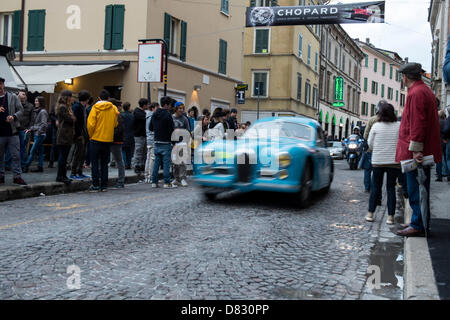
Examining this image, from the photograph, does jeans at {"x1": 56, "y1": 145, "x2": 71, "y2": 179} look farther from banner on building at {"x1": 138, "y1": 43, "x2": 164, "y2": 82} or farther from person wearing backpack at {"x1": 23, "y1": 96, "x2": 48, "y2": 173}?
banner on building at {"x1": 138, "y1": 43, "x2": 164, "y2": 82}

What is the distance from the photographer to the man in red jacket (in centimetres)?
535

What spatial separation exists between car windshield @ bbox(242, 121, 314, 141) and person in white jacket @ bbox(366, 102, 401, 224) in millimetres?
1962

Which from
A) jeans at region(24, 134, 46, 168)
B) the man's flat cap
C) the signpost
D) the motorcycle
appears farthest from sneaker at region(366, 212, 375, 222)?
the motorcycle

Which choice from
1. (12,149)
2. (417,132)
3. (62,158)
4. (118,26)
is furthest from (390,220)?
(118,26)

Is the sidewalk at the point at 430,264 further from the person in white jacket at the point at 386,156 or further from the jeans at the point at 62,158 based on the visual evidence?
the jeans at the point at 62,158

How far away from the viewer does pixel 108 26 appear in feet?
63.5

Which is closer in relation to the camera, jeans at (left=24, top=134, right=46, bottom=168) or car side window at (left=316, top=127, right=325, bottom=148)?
car side window at (left=316, top=127, right=325, bottom=148)

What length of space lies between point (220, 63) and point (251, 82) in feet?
40.2

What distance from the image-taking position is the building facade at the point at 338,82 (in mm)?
47531

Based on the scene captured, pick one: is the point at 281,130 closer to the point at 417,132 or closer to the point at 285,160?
the point at 285,160

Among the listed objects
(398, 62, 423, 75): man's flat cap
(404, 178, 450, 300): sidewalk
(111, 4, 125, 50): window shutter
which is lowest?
(404, 178, 450, 300): sidewalk

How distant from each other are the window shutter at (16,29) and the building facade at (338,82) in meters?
27.0

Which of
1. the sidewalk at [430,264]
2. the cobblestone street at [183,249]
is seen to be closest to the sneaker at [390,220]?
the cobblestone street at [183,249]

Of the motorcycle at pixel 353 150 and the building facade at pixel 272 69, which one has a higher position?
the building facade at pixel 272 69
